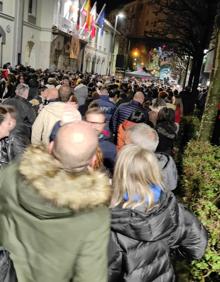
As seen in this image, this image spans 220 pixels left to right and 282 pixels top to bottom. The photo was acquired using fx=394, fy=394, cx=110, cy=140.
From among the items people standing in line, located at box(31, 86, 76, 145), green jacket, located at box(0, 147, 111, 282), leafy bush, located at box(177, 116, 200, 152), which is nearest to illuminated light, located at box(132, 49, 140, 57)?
leafy bush, located at box(177, 116, 200, 152)

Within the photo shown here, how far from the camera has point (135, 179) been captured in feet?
8.75

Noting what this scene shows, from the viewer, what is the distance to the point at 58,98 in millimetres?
7590

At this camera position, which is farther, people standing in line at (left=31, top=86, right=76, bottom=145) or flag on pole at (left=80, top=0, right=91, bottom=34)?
flag on pole at (left=80, top=0, right=91, bottom=34)

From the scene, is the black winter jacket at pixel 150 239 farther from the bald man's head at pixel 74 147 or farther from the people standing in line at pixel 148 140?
the people standing in line at pixel 148 140

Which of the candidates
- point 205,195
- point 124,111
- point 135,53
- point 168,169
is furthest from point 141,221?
point 135,53

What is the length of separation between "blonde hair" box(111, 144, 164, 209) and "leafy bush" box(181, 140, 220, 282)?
105 cm

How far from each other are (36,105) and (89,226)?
6.54 m

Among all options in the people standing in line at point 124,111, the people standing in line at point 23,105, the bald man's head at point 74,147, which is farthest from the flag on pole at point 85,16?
the bald man's head at point 74,147

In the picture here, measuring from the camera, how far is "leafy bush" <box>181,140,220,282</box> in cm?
341

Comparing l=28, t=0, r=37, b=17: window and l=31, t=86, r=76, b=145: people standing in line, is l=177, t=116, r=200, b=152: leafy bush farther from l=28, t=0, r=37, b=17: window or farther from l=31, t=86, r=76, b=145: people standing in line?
l=28, t=0, r=37, b=17: window

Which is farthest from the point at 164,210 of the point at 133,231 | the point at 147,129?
the point at 147,129

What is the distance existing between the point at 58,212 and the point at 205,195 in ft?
9.55

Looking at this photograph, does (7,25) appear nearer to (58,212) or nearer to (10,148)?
(10,148)

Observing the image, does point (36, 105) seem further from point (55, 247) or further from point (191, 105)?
point (191, 105)
